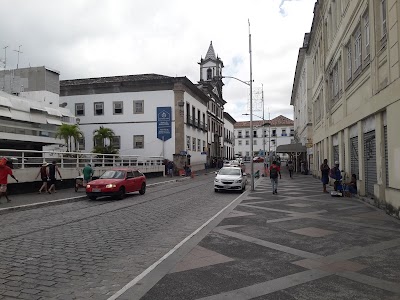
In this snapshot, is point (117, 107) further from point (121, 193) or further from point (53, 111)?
point (121, 193)

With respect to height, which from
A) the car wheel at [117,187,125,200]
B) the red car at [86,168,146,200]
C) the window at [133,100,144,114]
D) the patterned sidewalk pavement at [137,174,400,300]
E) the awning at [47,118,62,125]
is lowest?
the patterned sidewalk pavement at [137,174,400,300]

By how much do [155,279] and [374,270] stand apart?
339 centimetres

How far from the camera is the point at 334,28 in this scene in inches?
868

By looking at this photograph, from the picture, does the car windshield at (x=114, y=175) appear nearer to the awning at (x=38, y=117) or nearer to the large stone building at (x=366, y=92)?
the large stone building at (x=366, y=92)

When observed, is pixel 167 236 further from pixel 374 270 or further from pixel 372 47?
pixel 372 47

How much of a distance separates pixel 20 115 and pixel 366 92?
26932 mm

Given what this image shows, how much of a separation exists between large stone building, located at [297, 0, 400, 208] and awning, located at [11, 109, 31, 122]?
2421cm

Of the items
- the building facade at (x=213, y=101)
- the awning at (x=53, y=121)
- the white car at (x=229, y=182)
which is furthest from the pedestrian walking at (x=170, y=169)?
the building facade at (x=213, y=101)

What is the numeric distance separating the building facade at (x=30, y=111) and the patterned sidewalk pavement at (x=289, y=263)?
24.9m

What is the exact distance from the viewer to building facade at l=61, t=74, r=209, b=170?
1715 inches

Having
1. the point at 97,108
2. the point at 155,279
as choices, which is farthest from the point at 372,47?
the point at 97,108

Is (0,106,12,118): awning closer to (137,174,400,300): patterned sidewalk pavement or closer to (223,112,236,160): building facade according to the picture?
(137,174,400,300): patterned sidewalk pavement

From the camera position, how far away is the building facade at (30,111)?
29.7 metres

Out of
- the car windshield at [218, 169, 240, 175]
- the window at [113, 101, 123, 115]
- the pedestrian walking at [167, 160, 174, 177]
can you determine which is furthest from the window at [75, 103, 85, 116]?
the car windshield at [218, 169, 240, 175]
